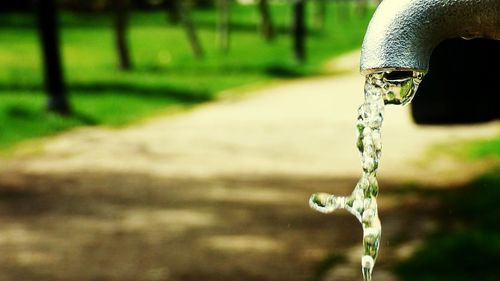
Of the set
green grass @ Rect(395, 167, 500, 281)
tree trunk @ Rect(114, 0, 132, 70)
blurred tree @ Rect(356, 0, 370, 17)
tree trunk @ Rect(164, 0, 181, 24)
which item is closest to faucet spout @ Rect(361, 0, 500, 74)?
green grass @ Rect(395, 167, 500, 281)

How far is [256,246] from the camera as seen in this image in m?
6.47

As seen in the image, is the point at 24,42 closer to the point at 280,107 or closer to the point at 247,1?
the point at 280,107

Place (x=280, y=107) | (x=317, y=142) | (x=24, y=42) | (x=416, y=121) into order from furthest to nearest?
(x=24, y=42) → (x=280, y=107) → (x=317, y=142) → (x=416, y=121)

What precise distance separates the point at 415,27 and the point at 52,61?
10982 mm

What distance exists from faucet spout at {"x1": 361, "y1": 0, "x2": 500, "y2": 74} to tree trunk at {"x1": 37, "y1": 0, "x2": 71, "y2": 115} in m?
10.8

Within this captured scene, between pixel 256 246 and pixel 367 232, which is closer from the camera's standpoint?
pixel 367 232

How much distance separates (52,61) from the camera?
40.8 ft

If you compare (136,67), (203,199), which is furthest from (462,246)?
(136,67)

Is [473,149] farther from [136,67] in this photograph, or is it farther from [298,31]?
[298,31]

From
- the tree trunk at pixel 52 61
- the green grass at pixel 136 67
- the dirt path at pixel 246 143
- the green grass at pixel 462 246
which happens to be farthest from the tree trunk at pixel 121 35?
the green grass at pixel 462 246

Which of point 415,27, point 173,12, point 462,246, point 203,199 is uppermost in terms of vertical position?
point 415,27

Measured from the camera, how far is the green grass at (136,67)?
1266 cm

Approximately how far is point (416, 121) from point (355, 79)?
10.8 meters

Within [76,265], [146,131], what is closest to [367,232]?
[76,265]
